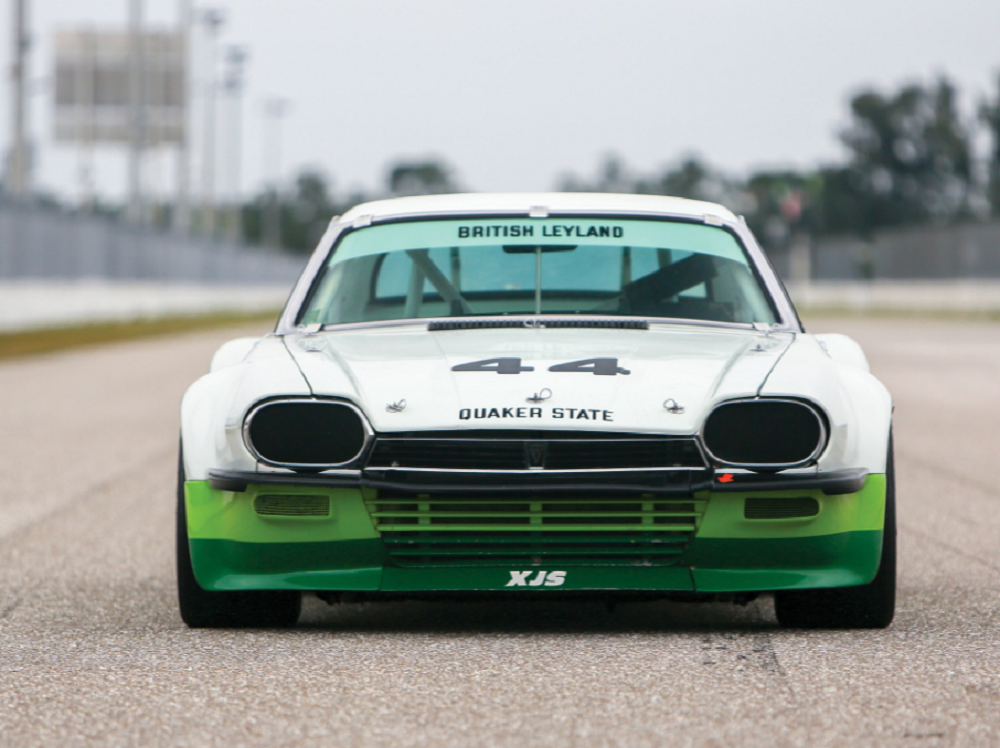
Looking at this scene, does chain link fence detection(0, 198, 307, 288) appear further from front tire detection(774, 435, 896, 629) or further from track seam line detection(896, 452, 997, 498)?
front tire detection(774, 435, 896, 629)

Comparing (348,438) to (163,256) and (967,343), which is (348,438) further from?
(163,256)

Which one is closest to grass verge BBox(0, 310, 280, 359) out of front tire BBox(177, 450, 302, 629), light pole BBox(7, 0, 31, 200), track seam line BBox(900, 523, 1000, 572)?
light pole BBox(7, 0, 31, 200)

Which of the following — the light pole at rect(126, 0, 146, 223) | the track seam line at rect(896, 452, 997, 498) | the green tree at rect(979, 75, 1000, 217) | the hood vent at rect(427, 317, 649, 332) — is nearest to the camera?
the hood vent at rect(427, 317, 649, 332)

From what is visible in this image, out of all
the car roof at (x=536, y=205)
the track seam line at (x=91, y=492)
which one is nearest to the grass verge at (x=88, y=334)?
the track seam line at (x=91, y=492)

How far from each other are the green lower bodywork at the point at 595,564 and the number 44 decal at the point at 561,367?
44 cm

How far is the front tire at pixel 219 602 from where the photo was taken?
502cm

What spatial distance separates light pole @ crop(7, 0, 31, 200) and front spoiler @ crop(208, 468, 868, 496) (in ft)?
107

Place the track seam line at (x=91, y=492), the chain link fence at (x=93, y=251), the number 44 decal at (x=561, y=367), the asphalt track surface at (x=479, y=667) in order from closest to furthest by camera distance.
Result: the asphalt track surface at (x=479, y=667)
the number 44 decal at (x=561, y=367)
the track seam line at (x=91, y=492)
the chain link fence at (x=93, y=251)

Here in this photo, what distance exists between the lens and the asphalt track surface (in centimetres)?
384

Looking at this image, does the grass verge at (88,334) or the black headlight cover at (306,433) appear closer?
the black headlight cover at (306,433)

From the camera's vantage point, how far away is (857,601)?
16.4 feet

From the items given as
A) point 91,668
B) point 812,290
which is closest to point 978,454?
point 91,668

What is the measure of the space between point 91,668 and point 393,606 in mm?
1413

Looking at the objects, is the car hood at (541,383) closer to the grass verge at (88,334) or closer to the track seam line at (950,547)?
the track seam line at (950,547)
